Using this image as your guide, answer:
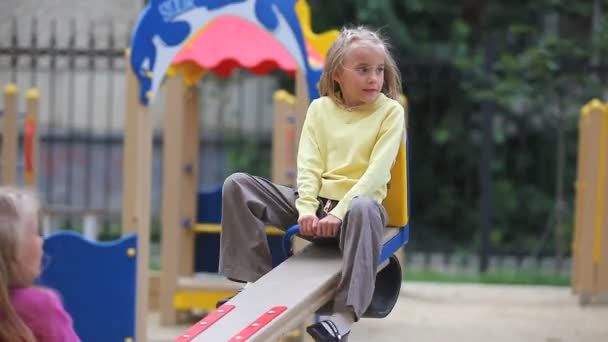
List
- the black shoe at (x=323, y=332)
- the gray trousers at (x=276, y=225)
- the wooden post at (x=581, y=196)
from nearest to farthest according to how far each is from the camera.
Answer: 1. the black shoe at (x=323, y=332)
2. the gray trousers at (x=276, y=225)
3. the wooden post at (x=581, y=196)

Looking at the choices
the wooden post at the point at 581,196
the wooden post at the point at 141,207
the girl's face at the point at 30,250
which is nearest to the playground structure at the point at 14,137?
the wooden post at the point at 141,207

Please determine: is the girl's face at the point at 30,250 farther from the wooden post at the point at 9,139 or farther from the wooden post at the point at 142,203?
the wooden post at the point at 9,139

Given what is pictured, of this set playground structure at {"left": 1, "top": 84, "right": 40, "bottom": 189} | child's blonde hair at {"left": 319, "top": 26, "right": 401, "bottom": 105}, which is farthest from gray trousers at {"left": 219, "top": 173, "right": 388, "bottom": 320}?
playground structure at {"left": 1, "top": 84, "right": 40, "bottom": 189}

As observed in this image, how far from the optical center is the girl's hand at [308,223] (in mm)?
3412

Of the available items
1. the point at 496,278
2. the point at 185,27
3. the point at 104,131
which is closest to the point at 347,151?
the point at 185,27

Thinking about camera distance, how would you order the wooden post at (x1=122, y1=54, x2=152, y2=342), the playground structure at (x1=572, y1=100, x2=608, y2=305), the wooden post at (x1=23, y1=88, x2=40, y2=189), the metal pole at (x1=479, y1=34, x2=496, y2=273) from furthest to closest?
the metal pole at (x1=479, y1=34, x2=496, y2=273)
the playground structure at (x1=572, y1=100, x2=608, y2=305)
the wooden post at (x1=23, y1=88, x2=40, y2=189)
the wooden post at (x1=122, y1=54, x2=152, y2=342)

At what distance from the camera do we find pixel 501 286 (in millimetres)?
9469

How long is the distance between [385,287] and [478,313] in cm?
434

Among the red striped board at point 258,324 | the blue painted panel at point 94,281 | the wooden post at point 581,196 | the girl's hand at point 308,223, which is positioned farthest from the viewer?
the wooden post at point 581,196

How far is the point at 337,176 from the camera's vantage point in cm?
358

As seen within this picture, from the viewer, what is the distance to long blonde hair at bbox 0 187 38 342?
2.51m

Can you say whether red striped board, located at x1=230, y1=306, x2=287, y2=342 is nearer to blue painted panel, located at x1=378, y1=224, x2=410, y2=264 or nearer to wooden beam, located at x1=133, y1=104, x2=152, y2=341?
blue painted panel, located at x1=378, y1=224, x2=410, y2=264

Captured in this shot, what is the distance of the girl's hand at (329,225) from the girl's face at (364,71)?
473 millimetres

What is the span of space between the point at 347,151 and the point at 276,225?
38cm
